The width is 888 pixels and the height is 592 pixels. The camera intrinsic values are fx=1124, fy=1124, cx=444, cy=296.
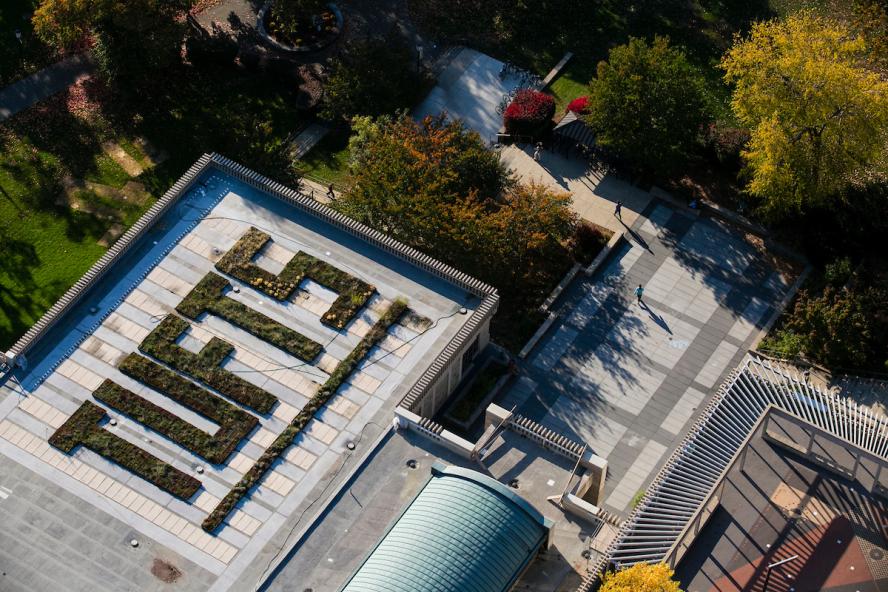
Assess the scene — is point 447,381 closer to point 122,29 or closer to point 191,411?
point 191,411

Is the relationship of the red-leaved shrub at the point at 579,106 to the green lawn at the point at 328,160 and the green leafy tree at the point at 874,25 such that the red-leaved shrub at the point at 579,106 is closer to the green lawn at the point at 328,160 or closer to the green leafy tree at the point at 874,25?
the green lawn at the point at 328,160

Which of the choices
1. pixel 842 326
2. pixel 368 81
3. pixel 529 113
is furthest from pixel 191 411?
pixel 842 326

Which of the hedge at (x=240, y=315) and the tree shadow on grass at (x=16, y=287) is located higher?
the hedge at (x=240, y=315)

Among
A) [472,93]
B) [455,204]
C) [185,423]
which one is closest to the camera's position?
[185,423]

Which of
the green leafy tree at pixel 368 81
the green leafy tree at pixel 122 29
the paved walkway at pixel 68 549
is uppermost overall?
the green leafy tree at pixel 368 81

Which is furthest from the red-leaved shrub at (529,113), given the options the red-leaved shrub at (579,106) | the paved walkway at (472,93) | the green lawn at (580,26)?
the green lawn at (580,26)

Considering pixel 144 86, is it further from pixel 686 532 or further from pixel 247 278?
pixel 686 532

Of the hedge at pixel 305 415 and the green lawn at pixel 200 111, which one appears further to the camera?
the green lawn at pixel 200 111
